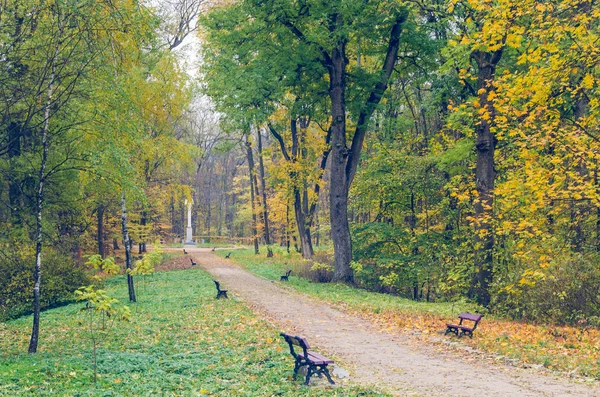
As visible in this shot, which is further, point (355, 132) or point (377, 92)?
point (355, 132)

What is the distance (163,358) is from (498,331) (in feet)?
23.2

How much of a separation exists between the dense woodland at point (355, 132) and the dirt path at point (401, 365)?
7.24 ft

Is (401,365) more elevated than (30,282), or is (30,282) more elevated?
(30,282)

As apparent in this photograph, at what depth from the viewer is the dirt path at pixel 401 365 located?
6477mm

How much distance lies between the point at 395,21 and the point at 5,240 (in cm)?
1535

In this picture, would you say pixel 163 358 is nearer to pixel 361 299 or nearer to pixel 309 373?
pixel 309 373

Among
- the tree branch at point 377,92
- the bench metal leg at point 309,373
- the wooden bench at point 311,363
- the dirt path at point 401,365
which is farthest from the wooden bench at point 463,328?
the tree branch at point 377,92

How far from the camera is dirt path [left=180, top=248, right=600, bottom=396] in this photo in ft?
21.2

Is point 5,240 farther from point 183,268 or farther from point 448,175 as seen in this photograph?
point 448,175

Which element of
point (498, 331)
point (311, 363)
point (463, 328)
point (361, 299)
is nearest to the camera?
point (311, 363)

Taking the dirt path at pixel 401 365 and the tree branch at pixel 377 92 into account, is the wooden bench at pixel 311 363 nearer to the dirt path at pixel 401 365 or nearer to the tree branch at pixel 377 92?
the dirt path at pixel 401 365

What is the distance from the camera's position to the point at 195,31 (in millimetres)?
29031

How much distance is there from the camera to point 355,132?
60.8 feet

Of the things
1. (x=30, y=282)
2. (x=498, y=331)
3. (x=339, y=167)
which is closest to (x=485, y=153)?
(x=498, y=331)
